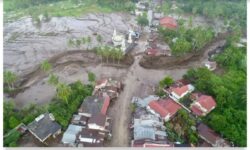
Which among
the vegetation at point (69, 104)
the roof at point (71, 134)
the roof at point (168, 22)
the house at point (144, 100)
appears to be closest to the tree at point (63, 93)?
the vegetation at point (69, 104)

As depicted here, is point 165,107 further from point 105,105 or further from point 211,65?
point 211,65

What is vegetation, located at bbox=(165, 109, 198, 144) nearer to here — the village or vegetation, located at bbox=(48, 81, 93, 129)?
the village

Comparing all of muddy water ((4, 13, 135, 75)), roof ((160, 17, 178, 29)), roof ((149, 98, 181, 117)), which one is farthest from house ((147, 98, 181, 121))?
roof ((160, 17, 178, 29))

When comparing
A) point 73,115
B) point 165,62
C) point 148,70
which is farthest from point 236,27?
point 73,115

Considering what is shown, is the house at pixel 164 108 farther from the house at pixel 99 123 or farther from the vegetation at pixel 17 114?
the vegetation at pixel 17 114

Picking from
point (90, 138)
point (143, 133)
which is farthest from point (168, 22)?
point (90, 138)

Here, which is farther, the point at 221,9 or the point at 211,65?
the point at 221,9
